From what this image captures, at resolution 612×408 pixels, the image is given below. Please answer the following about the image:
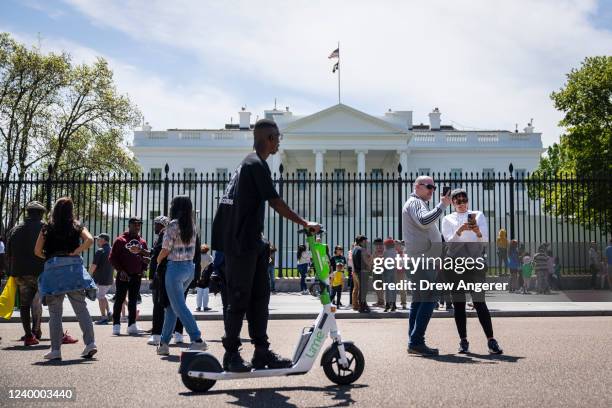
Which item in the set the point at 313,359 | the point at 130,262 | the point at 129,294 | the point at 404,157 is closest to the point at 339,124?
the point at 404,157

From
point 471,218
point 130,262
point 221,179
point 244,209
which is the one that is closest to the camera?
point 244,209

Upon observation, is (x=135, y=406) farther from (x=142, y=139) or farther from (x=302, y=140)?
(x=142, y=139)

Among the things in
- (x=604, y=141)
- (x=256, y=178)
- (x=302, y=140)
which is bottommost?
(x=256, y=178)

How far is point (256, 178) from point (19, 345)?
15.9 feet

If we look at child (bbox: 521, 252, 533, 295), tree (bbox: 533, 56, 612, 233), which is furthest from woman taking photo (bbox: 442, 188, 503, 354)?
tree (bbox: 533, 56, 612, 233)

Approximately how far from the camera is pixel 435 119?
208ft


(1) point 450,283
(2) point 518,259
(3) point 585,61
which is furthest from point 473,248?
(3) point 585,61

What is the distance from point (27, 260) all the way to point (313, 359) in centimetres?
461

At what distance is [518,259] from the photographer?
19.5 metres

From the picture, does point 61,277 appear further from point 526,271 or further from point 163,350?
point 526,271

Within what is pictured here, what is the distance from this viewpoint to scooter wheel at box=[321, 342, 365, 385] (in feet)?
15.6

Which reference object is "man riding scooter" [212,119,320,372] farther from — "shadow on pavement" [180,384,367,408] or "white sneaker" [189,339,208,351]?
"white sneaker" [189,339,208,351]

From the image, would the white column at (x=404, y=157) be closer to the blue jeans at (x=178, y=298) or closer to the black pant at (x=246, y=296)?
the blue jeans at (x=178, y=298)

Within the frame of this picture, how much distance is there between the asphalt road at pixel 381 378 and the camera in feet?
14.0
